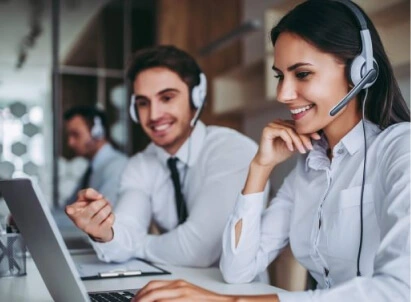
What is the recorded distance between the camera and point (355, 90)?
1271 millimetres

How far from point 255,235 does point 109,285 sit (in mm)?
395

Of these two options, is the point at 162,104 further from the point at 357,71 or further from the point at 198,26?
the point at 198,26

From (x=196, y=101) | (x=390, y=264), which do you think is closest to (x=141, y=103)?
(x=196, y=101)

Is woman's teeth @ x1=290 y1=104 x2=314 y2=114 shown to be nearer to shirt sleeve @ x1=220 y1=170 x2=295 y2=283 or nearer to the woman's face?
the woman's face

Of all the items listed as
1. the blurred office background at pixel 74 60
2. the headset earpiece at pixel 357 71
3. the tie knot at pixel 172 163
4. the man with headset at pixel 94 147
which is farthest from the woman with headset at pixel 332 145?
the blurred office background at pixel 74 60

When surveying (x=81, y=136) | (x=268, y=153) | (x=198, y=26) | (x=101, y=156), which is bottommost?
(x=101, y=156)

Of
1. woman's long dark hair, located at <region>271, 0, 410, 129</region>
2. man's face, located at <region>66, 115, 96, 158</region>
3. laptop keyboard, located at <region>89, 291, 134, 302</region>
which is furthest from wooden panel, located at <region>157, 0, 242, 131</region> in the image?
laptop keyboard, located at <region>89, 291, 134, 302</region>

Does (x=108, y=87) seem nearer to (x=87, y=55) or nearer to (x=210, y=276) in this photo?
(x=87, y=55)

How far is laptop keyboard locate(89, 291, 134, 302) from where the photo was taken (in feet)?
3.79

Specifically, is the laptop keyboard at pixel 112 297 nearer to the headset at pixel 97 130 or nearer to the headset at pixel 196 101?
the headset at pixel 196 101

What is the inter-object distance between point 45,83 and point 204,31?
1673mm

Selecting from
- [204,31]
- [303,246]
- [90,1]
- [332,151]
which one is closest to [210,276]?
[303,246]

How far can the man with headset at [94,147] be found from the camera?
3980 millimetres

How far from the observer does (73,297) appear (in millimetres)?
1018
